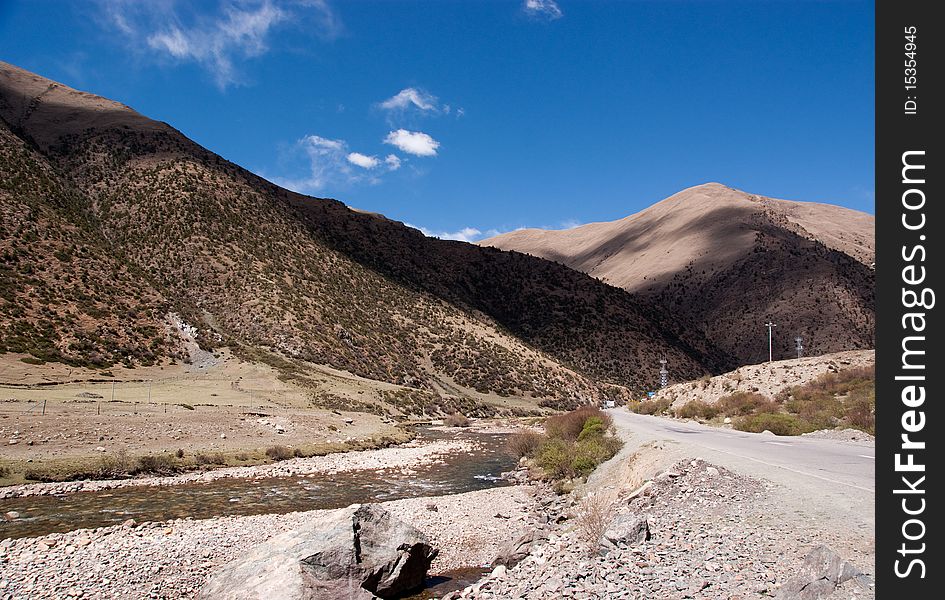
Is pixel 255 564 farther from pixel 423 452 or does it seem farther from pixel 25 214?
pixel 25 214

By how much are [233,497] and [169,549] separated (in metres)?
6.92

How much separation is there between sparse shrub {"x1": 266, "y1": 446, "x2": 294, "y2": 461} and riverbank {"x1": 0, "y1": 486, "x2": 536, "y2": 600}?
11771 millimetres

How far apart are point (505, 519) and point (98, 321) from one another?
46.6 meters

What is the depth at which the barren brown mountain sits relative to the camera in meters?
95.4

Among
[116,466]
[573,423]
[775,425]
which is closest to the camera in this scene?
[116,466]

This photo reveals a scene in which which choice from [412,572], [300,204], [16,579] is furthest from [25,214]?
[412,572]

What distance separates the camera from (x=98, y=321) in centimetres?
4912

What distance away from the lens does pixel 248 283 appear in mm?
67875

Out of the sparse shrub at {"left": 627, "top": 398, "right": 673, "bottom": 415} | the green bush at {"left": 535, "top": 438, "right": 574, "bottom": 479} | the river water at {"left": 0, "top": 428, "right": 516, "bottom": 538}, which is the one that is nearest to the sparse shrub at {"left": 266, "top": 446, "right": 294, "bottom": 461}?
the river water at {"left": 0, "top": 428, "right": 516, "bottom": 538}

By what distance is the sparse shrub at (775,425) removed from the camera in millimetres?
22719

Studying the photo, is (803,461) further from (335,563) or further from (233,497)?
(233,497)

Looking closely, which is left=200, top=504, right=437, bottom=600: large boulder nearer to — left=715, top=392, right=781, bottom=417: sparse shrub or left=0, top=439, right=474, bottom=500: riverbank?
left=0, top=439, right=474, bottom=500: riverbank

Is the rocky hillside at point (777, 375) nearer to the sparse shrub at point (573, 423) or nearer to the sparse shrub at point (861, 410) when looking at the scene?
the sparse shrub at point (861, 410)

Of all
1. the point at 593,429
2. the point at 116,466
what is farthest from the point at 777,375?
the point at 116,466
